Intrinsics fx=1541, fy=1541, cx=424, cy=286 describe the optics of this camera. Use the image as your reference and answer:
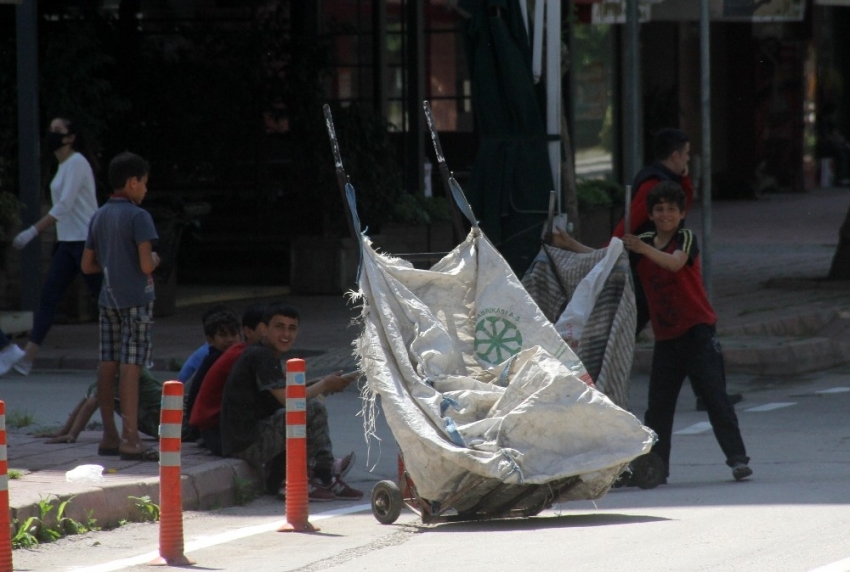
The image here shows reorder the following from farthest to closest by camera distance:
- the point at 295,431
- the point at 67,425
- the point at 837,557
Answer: the point at 67,425, the point at 295,431, the point at 837,557

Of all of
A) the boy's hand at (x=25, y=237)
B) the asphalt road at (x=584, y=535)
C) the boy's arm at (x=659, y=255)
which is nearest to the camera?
the asphalt road at (x=584, y=535)

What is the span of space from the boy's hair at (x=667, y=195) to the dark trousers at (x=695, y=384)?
2.24 feet

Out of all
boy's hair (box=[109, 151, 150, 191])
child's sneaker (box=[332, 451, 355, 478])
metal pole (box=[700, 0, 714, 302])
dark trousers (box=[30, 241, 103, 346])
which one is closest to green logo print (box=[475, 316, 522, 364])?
child's sneaker (box=[332, 451, 355, 478])

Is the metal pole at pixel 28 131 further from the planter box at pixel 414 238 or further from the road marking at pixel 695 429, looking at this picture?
the road marking at pixel 695 429

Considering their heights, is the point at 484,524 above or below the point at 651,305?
below

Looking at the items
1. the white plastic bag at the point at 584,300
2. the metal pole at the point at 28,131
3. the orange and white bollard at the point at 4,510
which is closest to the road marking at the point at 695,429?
the white plastic bag at the point at 584,300

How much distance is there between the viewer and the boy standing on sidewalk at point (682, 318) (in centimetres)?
828

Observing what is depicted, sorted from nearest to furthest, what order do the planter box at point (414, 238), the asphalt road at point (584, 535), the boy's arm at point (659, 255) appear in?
the asphalt road at point (584, 535) → the boy's arm at point (659, 255) → the planter box at point (414, 238)

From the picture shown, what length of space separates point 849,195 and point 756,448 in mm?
25731

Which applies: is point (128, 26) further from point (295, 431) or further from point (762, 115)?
point (762, 115)

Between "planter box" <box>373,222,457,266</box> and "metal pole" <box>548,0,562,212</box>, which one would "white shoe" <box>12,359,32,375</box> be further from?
"planter box" <box>373,222,457,266</box>

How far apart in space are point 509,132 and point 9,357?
12.0 ft

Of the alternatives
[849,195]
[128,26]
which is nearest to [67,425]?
[128,26]

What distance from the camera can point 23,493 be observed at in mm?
7266
